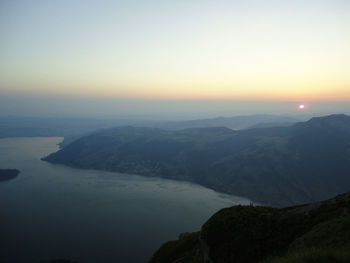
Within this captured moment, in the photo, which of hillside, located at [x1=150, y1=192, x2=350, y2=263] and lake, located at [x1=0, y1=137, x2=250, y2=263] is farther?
lake, located at [x1=0, y1=137, x2=250, y2=263]

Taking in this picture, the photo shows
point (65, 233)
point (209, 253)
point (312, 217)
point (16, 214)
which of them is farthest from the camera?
point (16, 214)

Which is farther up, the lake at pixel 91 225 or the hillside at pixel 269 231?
the hillside at pixel 269 231

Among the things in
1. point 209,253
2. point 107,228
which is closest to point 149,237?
point 107,228

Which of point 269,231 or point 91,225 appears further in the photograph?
point 91,225

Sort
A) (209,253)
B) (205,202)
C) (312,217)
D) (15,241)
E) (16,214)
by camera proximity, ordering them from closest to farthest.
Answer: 1. (312,217)
2. (209,253)
3. (15,241)
4. (16,214)
5. (205,202)

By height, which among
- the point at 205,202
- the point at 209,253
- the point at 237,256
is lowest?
the point at 205,202

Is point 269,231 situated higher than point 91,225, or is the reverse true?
point 269,231

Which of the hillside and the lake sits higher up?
the hillside

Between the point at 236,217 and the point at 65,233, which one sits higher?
the point at 236,217

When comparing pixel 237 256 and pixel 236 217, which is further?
pixel 236 217

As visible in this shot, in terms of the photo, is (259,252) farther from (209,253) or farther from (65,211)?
(65,211)

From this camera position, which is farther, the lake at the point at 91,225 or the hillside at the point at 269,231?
the lake at the point at 91,225
